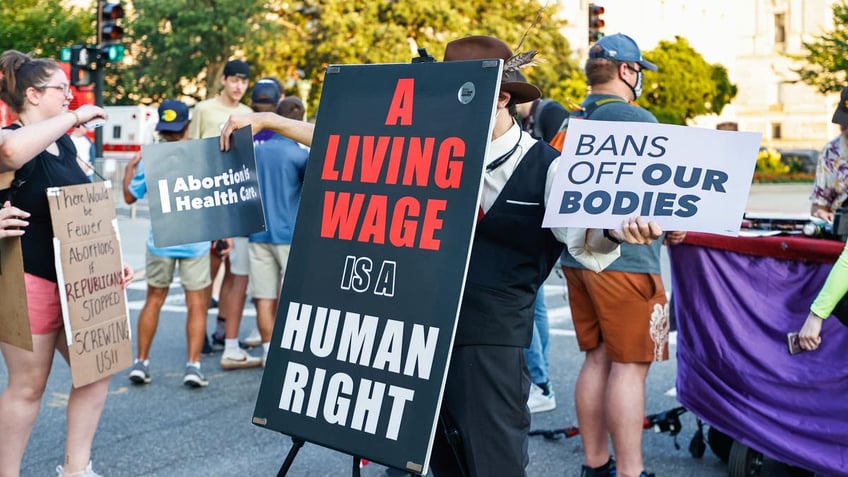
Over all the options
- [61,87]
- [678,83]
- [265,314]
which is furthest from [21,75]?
[678,83]

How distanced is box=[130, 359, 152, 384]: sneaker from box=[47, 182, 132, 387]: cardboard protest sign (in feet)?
7.69

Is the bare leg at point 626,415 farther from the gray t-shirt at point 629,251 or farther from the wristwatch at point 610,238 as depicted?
the wristwatch at point 610,238

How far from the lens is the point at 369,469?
5.15 m

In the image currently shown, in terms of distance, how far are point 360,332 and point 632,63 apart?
205 cm

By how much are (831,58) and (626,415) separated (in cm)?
2771

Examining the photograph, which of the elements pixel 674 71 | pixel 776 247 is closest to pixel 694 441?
pixel 776 247

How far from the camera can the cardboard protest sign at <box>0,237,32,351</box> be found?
3.93 metres

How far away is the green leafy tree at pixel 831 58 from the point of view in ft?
92.9

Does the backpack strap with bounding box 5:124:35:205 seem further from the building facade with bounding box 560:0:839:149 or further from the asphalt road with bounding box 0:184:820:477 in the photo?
the building facade with bounding box 560:0:839:149

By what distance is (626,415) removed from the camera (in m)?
4.27

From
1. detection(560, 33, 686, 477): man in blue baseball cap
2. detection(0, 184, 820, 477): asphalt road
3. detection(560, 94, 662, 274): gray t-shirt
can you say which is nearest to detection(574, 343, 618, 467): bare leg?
detection(560, 33, 686, 477): man in blue baseball cap

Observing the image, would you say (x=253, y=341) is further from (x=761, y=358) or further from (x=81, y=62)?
(x=81, y=62)

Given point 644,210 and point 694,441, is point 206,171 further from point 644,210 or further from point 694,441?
point 694,441

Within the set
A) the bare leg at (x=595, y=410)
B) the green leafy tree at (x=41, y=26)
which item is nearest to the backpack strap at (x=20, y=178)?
the bare leg at (x=595, y=410)
